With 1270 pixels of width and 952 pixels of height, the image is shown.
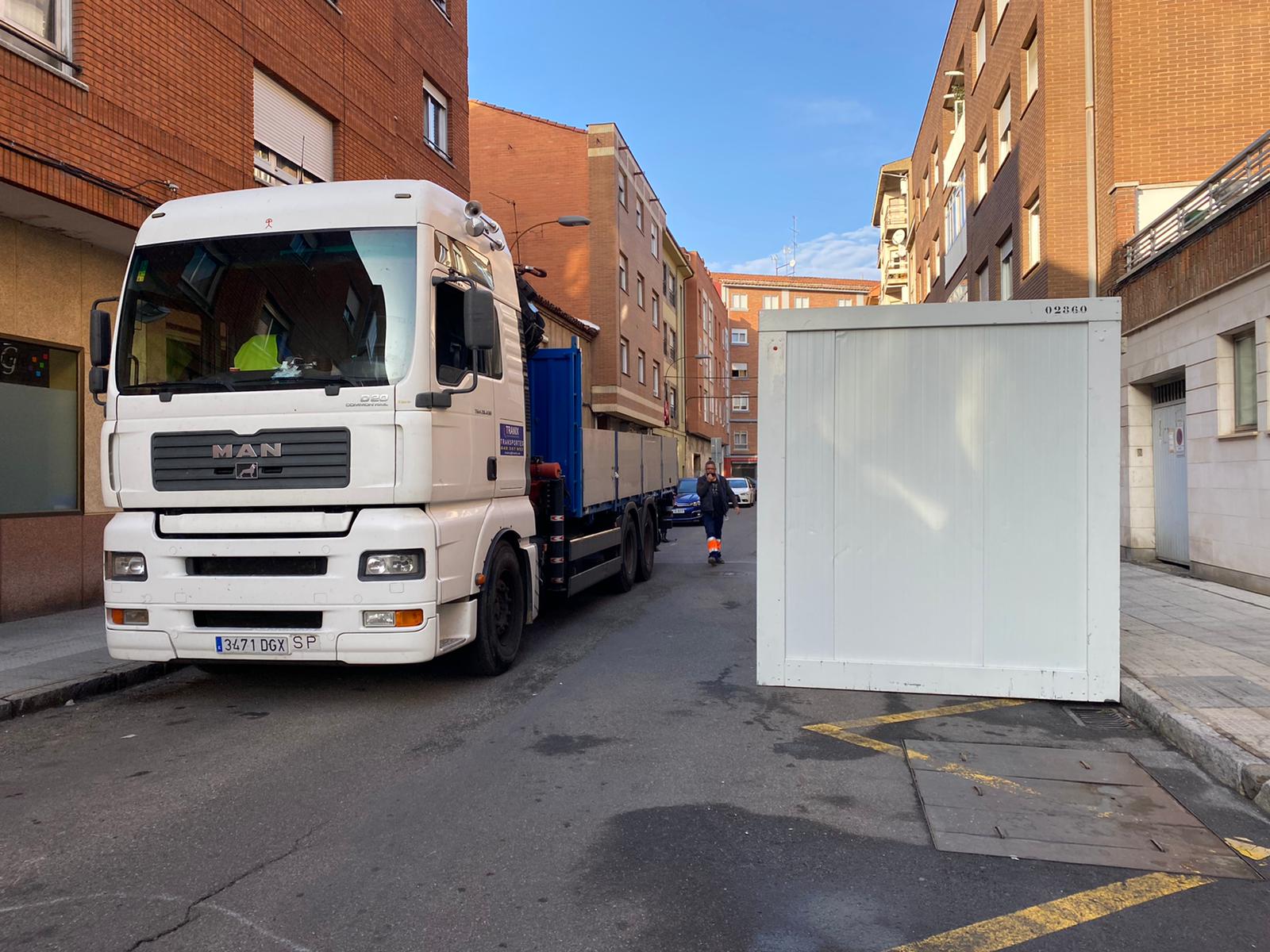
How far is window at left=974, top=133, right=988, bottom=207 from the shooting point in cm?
2203

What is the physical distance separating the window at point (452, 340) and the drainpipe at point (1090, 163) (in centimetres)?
1236

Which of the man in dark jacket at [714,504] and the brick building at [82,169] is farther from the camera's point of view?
the man in dark jacket at [714,504]

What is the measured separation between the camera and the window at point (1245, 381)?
10102mm

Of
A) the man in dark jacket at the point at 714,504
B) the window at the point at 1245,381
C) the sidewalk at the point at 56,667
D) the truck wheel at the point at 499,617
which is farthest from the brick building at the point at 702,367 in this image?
the truck wheel at the point at 499,617

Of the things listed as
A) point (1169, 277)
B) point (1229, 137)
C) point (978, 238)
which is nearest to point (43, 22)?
point (1169, 277)

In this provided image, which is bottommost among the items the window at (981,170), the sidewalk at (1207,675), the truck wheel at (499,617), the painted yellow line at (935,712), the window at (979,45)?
the painted yellow line at (935,712)

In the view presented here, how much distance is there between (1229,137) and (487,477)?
46.3 feet

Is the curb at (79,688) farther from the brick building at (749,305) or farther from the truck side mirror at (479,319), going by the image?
the brick building at (749,305)

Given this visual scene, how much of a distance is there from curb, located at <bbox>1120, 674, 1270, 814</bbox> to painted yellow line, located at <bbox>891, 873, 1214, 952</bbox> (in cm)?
111

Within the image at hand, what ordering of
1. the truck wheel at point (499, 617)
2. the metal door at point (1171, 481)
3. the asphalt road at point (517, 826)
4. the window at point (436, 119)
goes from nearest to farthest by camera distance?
the asphalt road at point (517, 826)
the truck wheel at point (499, 617)
the metal door at point (1171, 481)
the window at point (436, 119)

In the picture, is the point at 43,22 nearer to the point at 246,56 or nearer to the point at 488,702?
the point at 246,56

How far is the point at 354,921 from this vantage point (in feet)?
9.75

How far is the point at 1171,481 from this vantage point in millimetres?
12578

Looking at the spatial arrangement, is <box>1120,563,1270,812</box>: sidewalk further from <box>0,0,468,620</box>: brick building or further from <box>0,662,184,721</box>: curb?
<box>0,0,468,620</box>: brick building
